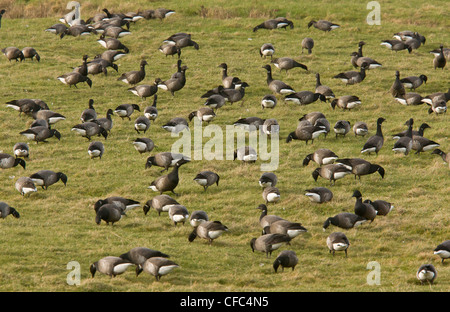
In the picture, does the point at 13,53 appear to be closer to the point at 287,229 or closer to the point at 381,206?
the point at 287,229

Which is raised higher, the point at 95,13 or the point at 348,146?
the point at 95,13

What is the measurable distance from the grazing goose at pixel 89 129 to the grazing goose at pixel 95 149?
6.11 ft

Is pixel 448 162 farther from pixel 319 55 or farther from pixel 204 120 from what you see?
pixel 319 55

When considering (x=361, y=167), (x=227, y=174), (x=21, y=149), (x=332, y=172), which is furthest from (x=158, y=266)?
(x=21, y=149)

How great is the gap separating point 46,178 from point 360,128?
43.9 ft

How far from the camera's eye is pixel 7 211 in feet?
64.1

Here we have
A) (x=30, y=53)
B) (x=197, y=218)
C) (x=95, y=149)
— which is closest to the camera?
(x=197, y=218)

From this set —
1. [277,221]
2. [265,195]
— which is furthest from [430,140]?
[277,221]

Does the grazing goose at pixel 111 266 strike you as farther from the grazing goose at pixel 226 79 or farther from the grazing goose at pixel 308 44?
the grazing goose at pixel 308 44

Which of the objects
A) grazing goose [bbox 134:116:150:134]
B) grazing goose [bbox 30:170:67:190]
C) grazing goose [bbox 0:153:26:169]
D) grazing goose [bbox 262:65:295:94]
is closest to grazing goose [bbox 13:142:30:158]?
grazing goose [bbox 0:153:26:169]

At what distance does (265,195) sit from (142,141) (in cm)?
687

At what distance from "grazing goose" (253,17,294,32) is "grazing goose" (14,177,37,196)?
2580 cm

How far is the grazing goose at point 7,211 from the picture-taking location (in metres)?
19.4

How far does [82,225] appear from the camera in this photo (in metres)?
19.5
